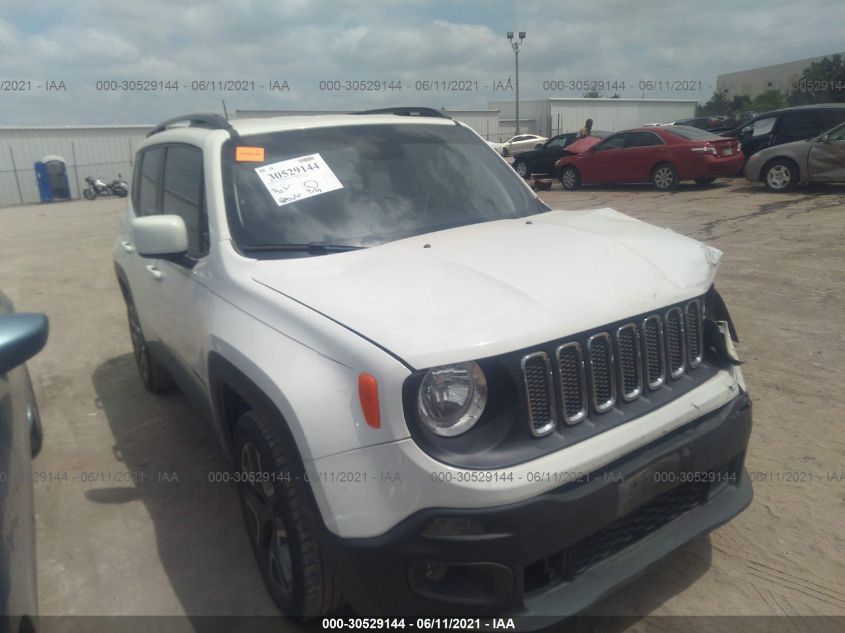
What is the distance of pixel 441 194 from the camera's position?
11.0ft

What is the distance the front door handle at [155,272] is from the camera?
361cm

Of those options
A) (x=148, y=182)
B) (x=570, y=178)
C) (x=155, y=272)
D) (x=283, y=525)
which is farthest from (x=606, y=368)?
(x=570, y=178)

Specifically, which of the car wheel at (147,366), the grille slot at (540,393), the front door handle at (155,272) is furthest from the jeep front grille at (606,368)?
the car wheel at (147,366)

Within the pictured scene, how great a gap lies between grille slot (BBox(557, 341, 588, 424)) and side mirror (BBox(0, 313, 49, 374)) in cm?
155

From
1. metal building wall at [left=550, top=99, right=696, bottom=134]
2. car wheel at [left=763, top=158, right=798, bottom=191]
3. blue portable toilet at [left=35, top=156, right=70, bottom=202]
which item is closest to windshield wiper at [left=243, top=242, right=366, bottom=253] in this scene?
car wheel at [left=763, top=158, right=798, bottom=191]

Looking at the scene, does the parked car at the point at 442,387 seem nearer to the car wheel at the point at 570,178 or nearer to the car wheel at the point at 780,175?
the car wheel at the point at 780,175

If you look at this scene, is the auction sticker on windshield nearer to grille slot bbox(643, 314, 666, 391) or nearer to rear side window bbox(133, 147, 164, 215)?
rear side window bbox(133, 147, 164, 215)

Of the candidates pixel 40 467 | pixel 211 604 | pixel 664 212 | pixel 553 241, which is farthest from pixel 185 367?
pixel 664 212

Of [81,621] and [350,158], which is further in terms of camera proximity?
[350,158]

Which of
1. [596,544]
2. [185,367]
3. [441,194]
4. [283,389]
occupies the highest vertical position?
[441,194]

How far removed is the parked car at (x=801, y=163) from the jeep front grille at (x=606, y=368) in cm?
1170

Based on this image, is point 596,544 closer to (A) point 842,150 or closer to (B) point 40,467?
(B) point 40,467

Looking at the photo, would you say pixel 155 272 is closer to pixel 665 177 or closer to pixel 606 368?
pixel 606 368

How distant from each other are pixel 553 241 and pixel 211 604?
210 centimetres
